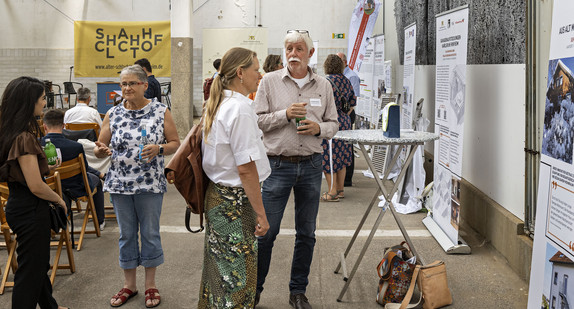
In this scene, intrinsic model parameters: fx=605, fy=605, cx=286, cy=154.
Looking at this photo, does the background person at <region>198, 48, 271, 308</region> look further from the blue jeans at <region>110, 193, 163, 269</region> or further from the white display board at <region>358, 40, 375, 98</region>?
the white display board at <region>358, 40, 375, 98</region>

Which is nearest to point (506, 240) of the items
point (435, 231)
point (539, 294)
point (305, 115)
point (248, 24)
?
point (435, 231)

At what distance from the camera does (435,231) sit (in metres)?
5.31

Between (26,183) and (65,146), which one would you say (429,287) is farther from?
(65,146)

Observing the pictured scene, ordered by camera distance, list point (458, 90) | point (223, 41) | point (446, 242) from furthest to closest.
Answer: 1. point (223, 41)
2. point (446, 242)
3. point (458, 90)

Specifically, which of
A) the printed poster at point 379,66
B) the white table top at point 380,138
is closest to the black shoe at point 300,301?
the white table top at point 380,138

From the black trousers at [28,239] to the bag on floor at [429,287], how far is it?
6.58 feet

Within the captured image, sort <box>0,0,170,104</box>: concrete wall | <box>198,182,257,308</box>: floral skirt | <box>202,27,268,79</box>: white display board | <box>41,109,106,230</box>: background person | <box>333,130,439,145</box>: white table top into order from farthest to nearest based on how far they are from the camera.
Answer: <box>0,0,170,104</box>: concrete wall, <box>202,27,268,79</box>: white display board, <box>41,109,106,230</box>: background person, <box>333,130,439,145</box>: white table top, <box>198,182,257,308</box>: floral skirt

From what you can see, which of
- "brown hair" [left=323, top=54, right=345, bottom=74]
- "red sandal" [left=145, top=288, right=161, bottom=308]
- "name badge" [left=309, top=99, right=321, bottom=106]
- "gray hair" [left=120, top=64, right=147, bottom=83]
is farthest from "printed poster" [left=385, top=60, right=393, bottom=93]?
"red sandal" [left=145, top=288, right=161, bottom=308]

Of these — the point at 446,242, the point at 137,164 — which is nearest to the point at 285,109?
the point at 137,164

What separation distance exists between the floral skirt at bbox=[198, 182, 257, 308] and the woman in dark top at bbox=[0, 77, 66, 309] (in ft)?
3.35

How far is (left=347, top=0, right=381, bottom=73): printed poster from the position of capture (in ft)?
30.5

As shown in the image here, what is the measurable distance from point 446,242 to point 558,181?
2428 millimetres

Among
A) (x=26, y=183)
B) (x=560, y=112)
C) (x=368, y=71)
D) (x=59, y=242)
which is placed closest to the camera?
(x=560, y=112)

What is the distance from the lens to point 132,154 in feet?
12.1
